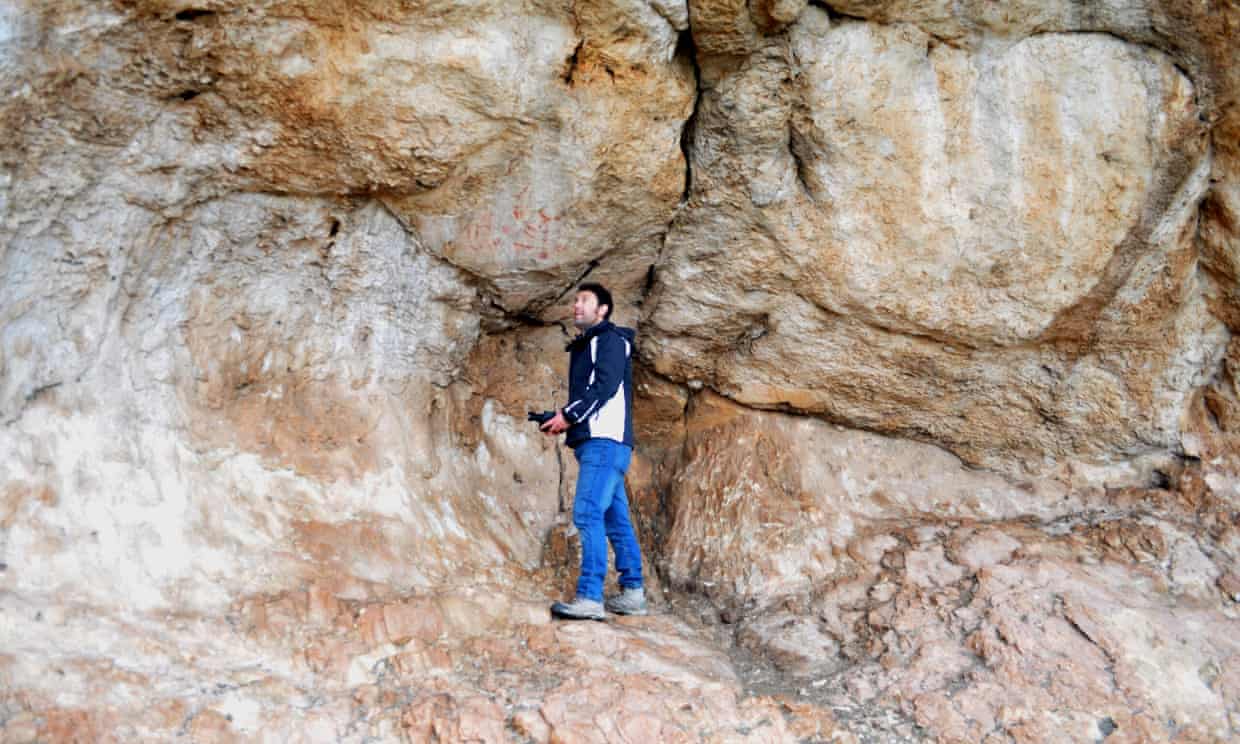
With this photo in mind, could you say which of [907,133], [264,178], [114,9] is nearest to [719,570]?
[907,133]

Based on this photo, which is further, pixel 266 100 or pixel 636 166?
pixel 636 166

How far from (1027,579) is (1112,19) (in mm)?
2173

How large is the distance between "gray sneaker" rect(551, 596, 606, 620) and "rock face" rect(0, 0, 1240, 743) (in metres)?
0.07

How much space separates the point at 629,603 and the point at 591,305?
3.91 feet

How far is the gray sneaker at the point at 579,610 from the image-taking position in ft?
14.2

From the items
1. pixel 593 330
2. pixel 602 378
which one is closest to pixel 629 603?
pixel 602 378

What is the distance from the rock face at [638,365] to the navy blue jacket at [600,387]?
0.45m

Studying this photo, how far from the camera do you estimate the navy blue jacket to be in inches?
175

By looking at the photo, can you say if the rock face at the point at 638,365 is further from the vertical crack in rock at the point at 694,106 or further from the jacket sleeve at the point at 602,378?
the jacket sleeve at the point at 602,378

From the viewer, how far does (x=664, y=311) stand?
518cm

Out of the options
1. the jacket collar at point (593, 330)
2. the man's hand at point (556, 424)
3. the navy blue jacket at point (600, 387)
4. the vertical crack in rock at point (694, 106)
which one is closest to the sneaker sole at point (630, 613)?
the navy blue jacket at point (600, 387)

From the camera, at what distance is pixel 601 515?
448cm

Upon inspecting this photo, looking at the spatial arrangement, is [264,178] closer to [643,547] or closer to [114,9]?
[114,9]

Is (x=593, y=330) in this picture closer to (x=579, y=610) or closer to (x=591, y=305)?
(x=591, y=305)
